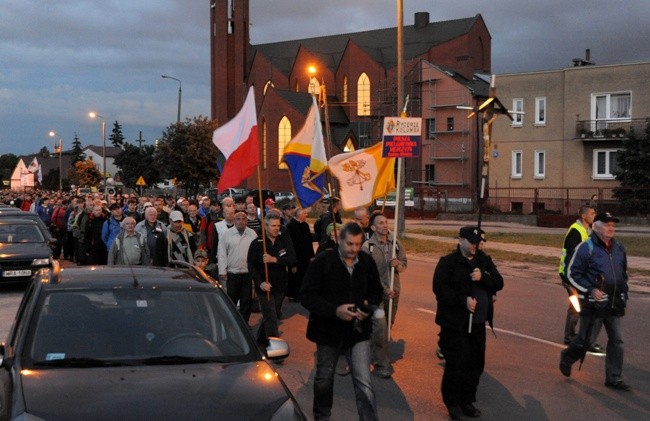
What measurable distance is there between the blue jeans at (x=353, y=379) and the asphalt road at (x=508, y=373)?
0.80 m

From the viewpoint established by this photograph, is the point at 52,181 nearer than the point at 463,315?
No

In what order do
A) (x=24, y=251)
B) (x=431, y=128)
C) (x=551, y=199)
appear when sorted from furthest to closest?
(x=431, y=128)
(x=551, y=199)
(x=24, y=251)

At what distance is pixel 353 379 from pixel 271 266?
12.9ft

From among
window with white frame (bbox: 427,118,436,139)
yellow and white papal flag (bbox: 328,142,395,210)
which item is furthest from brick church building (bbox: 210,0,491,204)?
yellow and white papal flag (bbox: 328,142,395,210)

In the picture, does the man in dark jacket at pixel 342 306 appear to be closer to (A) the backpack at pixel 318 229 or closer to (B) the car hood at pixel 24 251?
(A) the backpack at pixel 318 229

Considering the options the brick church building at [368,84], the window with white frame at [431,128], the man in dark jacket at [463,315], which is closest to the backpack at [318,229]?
the man in dark jacket at [463,315]

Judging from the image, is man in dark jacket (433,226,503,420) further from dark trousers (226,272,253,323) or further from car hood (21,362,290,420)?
dark trousers (226,272,253,323)

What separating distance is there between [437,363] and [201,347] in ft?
15.9

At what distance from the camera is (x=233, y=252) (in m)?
10.5

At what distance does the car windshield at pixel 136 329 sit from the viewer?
16.2ft

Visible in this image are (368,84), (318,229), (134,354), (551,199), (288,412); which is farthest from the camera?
(368,84)

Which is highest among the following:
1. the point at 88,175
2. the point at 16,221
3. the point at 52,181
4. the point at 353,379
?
the point at 88,175

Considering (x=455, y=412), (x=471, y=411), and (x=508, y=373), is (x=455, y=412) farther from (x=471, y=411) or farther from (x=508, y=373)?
(x=508, y=373)

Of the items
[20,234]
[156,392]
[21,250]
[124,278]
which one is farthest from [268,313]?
[20,234]
